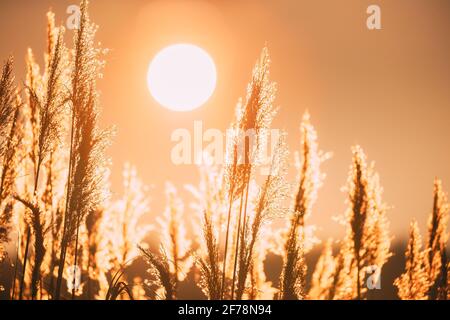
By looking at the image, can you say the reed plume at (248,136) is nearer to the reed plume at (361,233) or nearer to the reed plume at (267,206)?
the reed plume at (267,206)

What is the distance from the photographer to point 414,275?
8.60 m

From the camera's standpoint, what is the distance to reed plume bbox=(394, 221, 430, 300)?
817cm

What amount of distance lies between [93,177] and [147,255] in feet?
3.90

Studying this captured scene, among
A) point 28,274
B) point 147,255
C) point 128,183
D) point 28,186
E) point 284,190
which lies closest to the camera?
point 147,255

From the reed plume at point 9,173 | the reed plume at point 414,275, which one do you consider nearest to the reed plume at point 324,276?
the reed plume at point 414,275

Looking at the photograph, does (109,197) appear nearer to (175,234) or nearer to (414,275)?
(175,234)

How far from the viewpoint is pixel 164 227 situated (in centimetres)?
742

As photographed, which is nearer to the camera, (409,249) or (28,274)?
(28,274)

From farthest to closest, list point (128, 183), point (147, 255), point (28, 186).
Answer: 1. point (128, 183)
2. point (28, 186)
3. point (147, 255)

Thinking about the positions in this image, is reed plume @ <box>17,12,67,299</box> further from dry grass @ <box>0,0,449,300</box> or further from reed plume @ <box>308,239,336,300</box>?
reed plume @ <box>308,239,336,300</box>

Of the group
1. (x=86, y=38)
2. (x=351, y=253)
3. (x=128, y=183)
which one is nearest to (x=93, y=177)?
(x=86, y=38)

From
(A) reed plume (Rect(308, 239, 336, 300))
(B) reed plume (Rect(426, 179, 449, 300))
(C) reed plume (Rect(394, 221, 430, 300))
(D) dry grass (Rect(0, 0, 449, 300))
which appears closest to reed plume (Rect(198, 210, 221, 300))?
(D) dry grass (Rect(0, 0, 449, 300))
